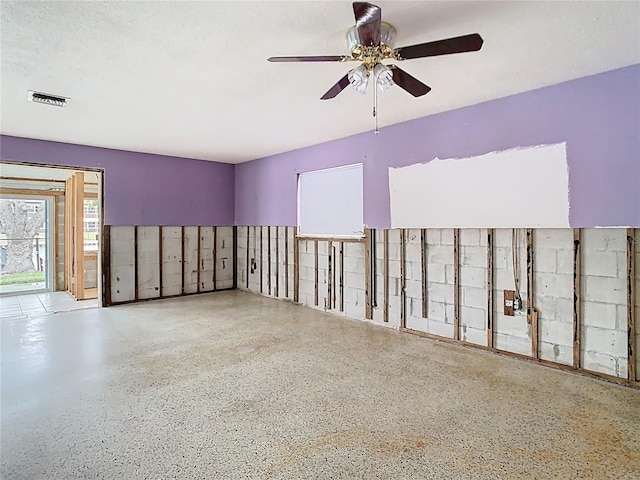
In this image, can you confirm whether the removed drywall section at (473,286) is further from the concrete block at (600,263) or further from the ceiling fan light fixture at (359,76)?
the ceiling fan light fixture at (359,76)

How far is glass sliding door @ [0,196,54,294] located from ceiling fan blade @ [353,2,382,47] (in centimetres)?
858

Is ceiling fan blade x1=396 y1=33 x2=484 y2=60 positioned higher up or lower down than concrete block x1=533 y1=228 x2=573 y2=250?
higher up

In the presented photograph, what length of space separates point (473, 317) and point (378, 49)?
303cm

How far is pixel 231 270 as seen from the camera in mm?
7836

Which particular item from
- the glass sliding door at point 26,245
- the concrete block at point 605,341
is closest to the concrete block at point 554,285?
the concrete block at point 605,341

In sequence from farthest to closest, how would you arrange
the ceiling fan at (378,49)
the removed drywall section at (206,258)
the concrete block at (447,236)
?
the removed drywall section at (206,258), the concrete block at (447,236), the ceiling fan at (378,49)

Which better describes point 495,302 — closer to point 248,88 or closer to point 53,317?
point 248,88

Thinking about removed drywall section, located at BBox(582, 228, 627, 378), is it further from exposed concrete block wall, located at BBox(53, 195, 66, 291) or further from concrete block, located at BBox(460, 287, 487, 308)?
exposed concrete block wall, located at BBox(53, 195, 66, 291)

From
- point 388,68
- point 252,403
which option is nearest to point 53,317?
point 252,403

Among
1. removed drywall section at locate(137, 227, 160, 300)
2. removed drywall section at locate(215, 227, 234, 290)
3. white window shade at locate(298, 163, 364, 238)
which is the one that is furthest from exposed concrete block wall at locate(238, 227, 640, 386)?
removed drywall section at locate(137, 227, 160, 300)

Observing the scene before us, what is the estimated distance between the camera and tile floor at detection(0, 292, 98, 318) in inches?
238

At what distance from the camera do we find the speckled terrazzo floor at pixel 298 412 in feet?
7.06

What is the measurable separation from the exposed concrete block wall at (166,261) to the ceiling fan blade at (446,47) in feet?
18.7

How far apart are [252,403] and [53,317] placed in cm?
440
